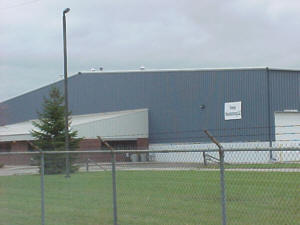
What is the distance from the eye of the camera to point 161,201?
13.8 metres

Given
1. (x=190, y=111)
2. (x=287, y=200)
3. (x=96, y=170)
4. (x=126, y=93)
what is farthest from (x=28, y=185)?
(x=126, y=93)

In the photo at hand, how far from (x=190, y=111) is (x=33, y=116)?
2731cm

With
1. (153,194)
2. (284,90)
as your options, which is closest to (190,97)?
(284,90)

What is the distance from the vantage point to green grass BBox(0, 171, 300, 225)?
11.2 metres

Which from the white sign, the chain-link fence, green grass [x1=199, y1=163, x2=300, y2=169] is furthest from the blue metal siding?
green grass [x1=199, y1=163, x2=300, y2=169]

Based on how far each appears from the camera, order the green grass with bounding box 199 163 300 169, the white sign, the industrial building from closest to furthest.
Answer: the green grass with bounding box 199 163 300 169 < the industrial building < the white sign

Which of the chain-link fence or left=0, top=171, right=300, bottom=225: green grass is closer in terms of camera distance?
the chain-link fence

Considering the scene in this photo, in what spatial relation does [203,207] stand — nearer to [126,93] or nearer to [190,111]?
[190,111]

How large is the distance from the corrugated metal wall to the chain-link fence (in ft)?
86.8

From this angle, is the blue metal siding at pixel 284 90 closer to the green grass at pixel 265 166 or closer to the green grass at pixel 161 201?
the green grass at pixel 161 201

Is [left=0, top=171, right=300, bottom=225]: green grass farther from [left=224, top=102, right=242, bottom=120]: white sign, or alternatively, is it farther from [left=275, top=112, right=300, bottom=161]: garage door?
[left=224, top=102, right=242, bottom=120]: white sign

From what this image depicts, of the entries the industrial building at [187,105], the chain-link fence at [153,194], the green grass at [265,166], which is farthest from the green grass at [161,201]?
the industrial building at [187,105]

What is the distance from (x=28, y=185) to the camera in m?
18.0

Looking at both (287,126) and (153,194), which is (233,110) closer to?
(287,126)
